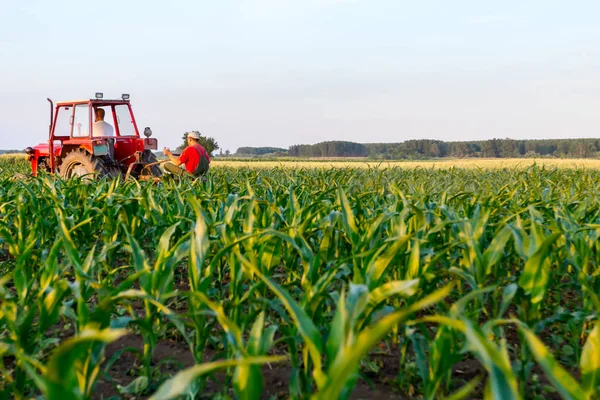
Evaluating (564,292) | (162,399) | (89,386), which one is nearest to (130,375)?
(89,386)

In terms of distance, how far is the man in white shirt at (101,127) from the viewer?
904 centimetres

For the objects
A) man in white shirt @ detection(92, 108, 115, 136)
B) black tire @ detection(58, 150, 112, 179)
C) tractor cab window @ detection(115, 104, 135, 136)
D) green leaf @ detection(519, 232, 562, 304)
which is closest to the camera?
green leaf @ detection(519, 232, 562, 304)

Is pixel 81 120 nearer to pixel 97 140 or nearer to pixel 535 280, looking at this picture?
pixel 97 140

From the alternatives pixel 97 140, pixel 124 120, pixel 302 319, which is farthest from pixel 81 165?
pixel 302 319

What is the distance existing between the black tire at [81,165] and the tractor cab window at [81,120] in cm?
43

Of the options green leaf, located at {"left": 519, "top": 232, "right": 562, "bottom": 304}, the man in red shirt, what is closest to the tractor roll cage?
the man in red shirt

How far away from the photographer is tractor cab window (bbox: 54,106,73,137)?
9.34m

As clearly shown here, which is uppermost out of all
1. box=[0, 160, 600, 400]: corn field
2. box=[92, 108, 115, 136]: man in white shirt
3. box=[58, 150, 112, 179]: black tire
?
box=[92, 108, 115, 136]: man in white shirt

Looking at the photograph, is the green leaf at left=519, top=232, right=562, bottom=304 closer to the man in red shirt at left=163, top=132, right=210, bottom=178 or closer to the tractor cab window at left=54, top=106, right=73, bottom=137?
the man in red shirt at left=163, top=132, right=210, bottom=178

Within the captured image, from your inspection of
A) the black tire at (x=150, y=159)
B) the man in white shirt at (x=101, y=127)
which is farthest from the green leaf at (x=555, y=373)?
the man in white shirt at (x=101, y=127)

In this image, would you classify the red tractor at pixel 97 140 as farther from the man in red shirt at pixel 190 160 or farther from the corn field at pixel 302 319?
the corn field at pixel 302 319

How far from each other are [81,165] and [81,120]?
90 centimetres

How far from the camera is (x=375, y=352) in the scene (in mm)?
2666

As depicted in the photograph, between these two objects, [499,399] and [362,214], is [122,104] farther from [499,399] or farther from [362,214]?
[499,399]
